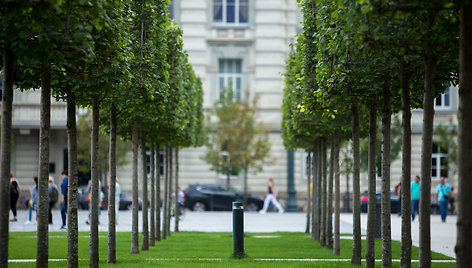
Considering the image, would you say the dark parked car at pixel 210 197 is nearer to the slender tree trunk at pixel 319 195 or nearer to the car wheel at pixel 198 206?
the car wheel at pixel 198 206

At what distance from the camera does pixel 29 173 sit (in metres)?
40.5

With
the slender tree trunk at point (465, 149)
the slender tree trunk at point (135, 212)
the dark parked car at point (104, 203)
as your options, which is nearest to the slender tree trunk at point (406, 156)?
the slender tree trunk at point (465, 149)

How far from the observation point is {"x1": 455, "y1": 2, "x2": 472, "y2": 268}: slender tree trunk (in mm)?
7246

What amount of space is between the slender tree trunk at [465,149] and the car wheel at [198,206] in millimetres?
32286

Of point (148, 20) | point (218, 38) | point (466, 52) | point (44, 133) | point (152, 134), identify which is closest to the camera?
point (466, 52)

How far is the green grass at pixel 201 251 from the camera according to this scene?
13125 millimetres

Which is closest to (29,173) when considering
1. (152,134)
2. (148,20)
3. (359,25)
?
(152,134)

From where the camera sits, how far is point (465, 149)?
7293 mm

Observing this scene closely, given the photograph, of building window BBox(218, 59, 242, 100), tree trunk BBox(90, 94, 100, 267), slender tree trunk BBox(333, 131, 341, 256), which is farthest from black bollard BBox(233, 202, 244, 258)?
building window BBox(218, 59, 242, 100)

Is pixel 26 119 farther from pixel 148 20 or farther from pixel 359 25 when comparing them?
pixel 359 25

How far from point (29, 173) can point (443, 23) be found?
1399 inches

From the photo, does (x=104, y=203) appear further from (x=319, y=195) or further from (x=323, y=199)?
(x=323, y=199)

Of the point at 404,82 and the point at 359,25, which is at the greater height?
the point at 359,25

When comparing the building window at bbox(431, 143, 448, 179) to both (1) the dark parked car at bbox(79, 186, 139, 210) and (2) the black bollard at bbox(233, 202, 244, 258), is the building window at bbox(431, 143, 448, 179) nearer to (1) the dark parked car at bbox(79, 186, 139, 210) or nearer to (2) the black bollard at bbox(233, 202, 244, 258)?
(1) the dark parked car at bbox(79, 186, 139, 210)
